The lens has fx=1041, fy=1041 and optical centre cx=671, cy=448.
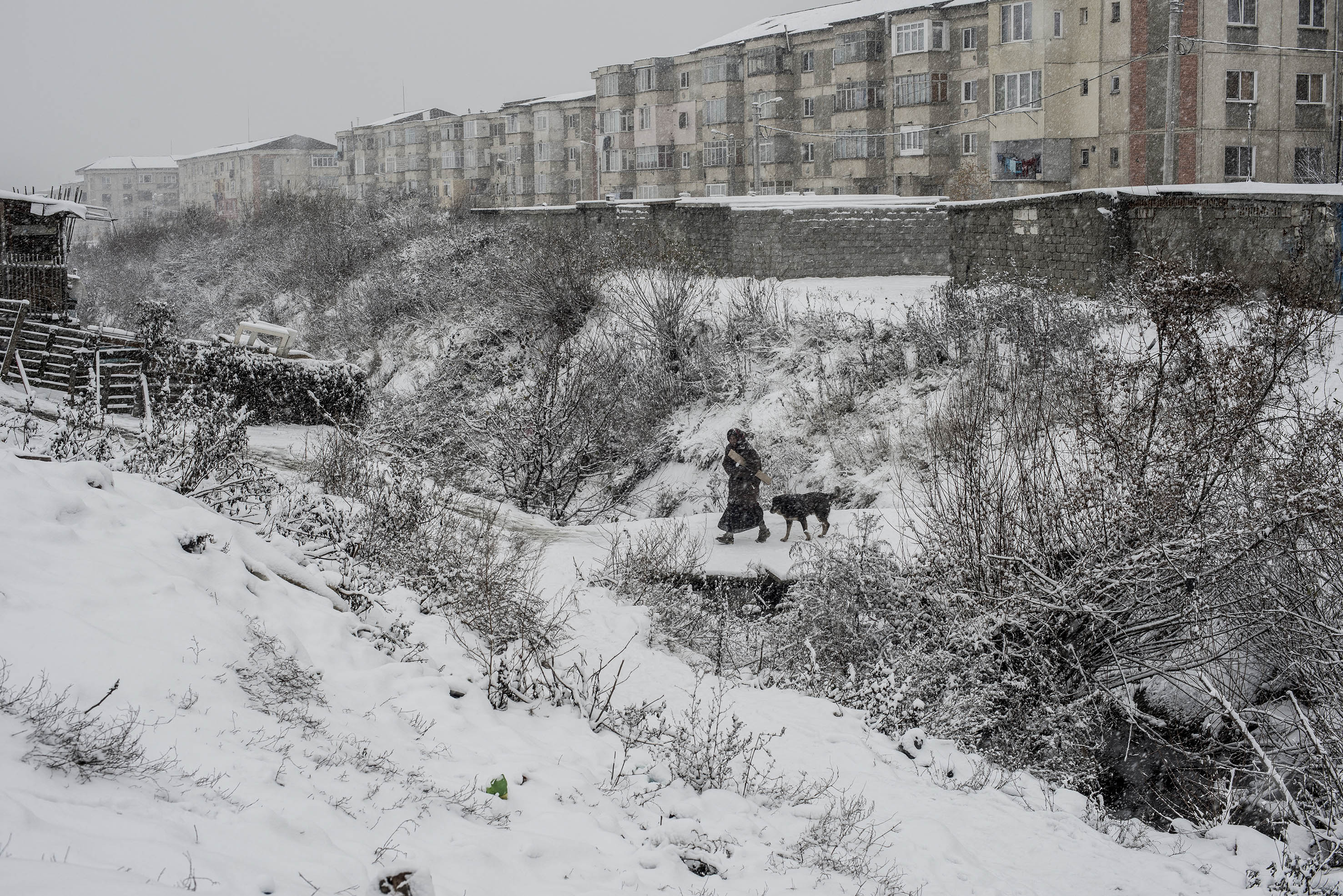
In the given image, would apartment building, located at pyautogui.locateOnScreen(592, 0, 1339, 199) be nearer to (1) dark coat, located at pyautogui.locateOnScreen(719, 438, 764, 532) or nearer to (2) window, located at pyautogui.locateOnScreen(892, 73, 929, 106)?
(2) window, located at pyautogui.locateOnScreen(892, 73, 929, 106)

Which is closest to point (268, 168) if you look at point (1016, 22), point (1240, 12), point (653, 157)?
point (653, 157)

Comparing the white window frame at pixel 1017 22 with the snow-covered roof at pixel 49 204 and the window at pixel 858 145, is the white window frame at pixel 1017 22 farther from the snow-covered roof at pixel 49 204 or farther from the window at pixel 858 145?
the snow-covered roof at pixel 49 204

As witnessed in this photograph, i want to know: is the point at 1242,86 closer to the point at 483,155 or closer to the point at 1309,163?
the point at 1309,163

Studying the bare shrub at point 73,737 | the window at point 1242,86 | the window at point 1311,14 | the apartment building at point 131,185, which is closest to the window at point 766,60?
the window at point 1242,86

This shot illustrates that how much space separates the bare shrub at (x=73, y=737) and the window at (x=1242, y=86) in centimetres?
3286

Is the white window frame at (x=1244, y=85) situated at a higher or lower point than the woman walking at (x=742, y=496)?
higher

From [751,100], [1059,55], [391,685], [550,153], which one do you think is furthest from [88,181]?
[391,685]

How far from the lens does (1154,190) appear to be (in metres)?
17.2

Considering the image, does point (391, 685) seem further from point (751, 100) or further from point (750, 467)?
point (751, 100)

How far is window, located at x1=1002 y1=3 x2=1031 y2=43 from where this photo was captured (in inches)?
1314

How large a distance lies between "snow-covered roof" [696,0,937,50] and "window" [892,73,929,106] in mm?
2604

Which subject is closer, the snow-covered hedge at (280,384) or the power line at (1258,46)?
the snow-covered hedge at (280,384)

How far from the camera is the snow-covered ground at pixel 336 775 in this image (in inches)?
141

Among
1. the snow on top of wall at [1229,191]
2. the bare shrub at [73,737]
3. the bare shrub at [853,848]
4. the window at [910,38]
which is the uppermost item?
the window at [910,38]
